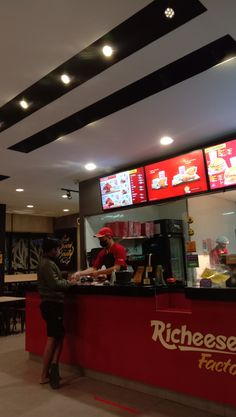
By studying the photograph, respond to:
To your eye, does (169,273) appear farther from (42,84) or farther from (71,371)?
(42,84)

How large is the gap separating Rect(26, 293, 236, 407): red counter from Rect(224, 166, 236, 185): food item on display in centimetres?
164

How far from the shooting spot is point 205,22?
2.56 m

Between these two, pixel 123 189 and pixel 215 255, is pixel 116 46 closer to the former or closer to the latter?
pixel 123 189

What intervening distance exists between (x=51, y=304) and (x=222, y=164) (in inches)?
107

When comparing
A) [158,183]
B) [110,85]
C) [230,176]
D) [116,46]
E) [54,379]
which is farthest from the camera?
[158,183]

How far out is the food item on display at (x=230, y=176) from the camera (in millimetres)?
4312

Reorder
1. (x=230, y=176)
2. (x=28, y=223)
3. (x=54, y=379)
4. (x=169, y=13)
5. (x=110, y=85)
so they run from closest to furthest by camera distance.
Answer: (x=169, y=13), (x=110, y=85), (x=54, y=379), (x=230, y=176), (x=28, y=223)

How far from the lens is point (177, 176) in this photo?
4.97m

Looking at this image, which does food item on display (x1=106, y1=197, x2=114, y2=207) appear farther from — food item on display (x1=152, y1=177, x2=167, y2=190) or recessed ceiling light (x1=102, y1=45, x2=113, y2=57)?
recessed ceiling light (x1=102, y1=45, x2=113, y2=57)

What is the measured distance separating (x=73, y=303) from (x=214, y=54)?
3049mm

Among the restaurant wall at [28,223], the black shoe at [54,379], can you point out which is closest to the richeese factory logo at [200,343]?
the black shoe at [54,379]

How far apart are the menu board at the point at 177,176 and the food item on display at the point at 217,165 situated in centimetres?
14

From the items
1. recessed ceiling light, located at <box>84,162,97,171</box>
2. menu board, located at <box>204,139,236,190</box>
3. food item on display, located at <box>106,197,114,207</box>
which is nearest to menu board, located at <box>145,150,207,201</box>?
menu board, located at <box>204,139,236,190</box>

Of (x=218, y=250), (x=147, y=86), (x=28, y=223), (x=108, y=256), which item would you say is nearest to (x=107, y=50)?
(x=147, y=86)
